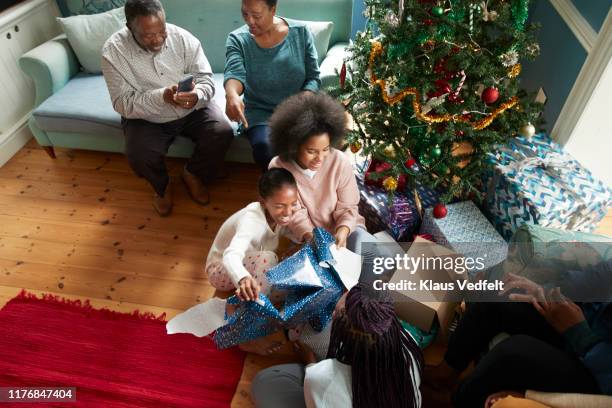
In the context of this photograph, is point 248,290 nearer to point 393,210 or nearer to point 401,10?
point 393,210

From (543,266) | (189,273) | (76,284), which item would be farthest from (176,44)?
(543,266)

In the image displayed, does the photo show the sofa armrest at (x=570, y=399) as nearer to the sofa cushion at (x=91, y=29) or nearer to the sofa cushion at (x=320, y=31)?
the sofa cushion at (x=320, y=31)

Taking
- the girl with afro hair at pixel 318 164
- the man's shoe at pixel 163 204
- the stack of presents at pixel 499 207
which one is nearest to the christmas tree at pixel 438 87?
the stack of presents at pixel 499 207

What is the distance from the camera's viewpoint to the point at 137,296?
6.26 feet

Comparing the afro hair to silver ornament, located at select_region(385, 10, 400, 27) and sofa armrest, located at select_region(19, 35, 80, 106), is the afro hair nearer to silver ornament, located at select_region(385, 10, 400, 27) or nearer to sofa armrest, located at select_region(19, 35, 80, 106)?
silver ornament, located at select_region(385, 10, 400, 27)

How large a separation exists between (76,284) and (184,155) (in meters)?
0.87

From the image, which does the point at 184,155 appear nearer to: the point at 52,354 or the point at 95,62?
the point at 95,62

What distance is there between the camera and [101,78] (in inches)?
101

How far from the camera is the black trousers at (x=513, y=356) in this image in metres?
1.15

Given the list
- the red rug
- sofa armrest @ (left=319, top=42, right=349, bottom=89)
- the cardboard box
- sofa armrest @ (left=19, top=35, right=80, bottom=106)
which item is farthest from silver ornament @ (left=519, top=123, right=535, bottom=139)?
sofa armrest @ (left=19, top=35, right=80, bottom=106)

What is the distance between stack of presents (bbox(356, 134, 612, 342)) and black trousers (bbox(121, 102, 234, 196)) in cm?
78

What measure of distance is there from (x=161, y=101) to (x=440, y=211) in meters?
1.42

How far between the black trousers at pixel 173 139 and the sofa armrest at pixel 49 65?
0.62m

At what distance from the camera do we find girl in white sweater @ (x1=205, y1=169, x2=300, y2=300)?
1.45 m
